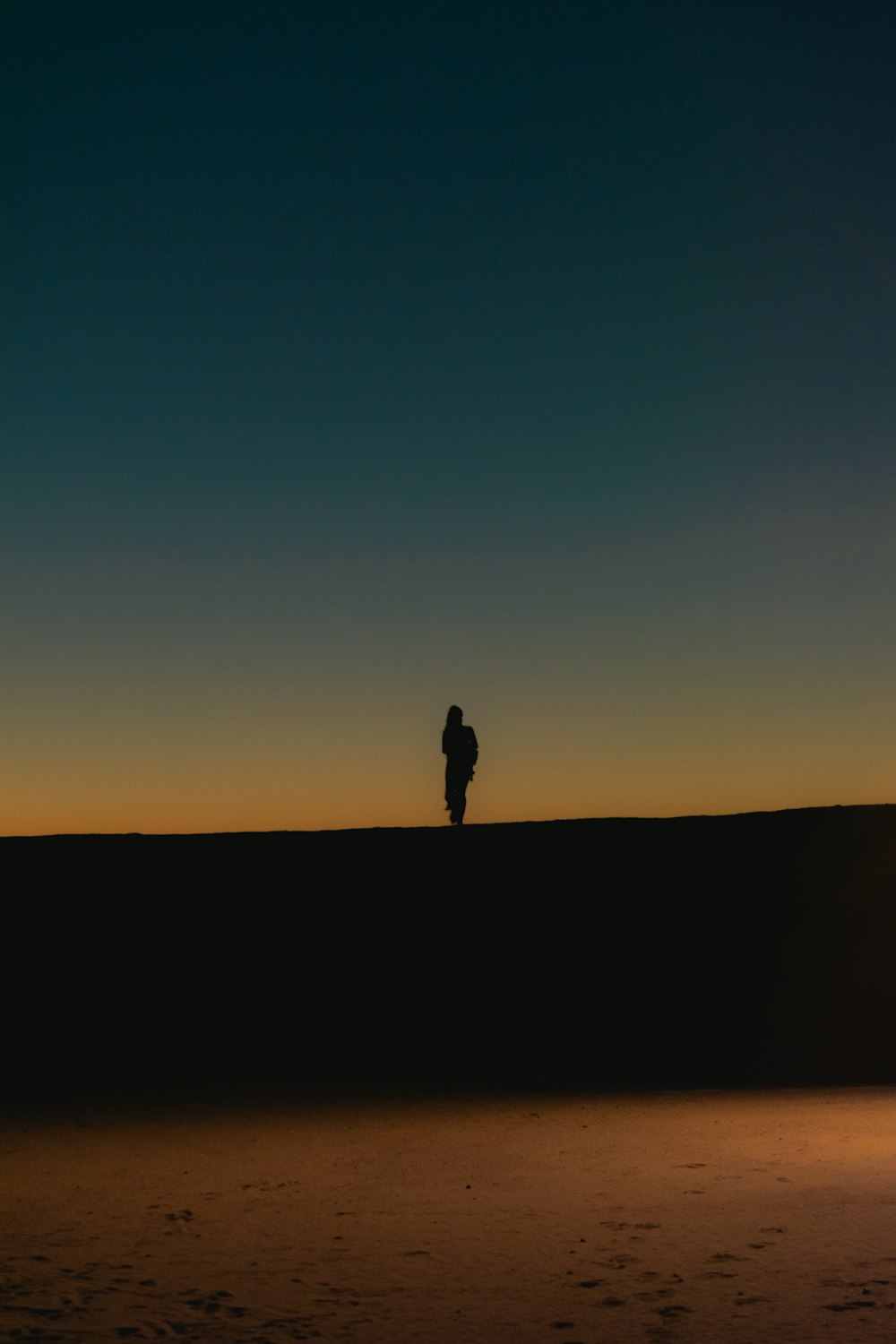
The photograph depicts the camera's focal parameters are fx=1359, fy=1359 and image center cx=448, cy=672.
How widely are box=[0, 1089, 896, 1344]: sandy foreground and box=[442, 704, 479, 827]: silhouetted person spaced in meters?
8.79

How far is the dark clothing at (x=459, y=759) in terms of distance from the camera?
21.8 metres

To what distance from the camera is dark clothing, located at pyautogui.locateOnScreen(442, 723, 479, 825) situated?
858 inches

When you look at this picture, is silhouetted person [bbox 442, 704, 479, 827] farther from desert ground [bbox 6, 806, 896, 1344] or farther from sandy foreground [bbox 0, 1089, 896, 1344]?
sandy foreground [bbox 0, 1089, 896, 1344]

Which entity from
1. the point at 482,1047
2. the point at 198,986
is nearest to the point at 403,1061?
the point at 482,1047

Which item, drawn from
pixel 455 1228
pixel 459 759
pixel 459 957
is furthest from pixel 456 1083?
pixel 455 1228

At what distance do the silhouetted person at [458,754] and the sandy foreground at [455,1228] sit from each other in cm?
879

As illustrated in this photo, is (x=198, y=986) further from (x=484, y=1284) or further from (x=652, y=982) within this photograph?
(x=484, y=1284)

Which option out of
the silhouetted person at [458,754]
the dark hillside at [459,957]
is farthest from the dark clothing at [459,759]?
the dark hillside at [459,957]

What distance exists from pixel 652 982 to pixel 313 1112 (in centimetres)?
754

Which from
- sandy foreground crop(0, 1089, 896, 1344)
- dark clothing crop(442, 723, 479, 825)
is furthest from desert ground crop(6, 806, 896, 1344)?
dark clothing crop(442, 723, 479, 825)

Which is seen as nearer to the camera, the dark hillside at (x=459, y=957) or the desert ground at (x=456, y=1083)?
the desert ground at (x=456, y=1083)

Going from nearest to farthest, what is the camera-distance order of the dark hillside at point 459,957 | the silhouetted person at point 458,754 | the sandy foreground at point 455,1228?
1. the sandy foreground at point 455,1228
2. the dark hillside at point 459,957
3. the silhouetted person at point 458,754

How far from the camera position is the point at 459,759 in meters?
21.9

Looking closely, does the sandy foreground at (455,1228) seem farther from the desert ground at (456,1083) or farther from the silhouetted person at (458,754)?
the silhouetted person at (458,754)
